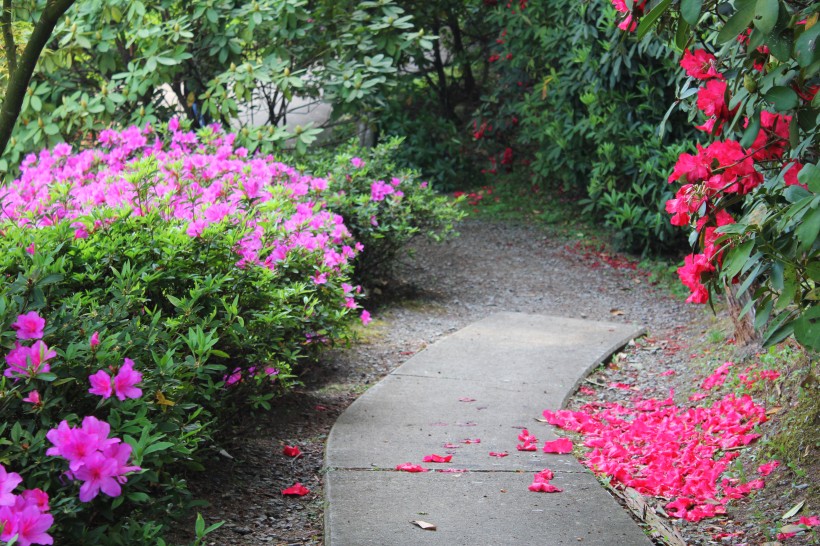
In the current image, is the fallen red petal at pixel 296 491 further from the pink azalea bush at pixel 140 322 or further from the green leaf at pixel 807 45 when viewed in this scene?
the green leaf at pixel 807 45

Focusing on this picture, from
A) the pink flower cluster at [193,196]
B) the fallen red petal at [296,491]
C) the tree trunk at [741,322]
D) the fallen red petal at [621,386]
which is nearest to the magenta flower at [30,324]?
the pink flower cluster at [193,196]

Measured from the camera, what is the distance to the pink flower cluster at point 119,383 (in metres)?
2.16

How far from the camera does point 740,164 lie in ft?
8.30

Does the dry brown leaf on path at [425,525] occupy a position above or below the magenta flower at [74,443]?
below

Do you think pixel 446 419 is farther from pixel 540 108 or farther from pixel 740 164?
pixel 540 108

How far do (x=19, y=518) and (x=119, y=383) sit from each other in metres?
0.44

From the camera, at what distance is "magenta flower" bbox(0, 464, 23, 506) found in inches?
71.0

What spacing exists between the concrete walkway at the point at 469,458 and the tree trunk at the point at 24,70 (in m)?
1.62

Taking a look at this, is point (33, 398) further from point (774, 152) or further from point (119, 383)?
point (774, 152)

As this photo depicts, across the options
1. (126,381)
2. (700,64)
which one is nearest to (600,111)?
(700,64)

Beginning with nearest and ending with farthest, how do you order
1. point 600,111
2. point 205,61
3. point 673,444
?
point 673,444
point 205,61
point 600,111

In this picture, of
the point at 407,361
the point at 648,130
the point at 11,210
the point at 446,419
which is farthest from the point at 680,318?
the point at 11,210

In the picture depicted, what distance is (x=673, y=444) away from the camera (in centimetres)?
378

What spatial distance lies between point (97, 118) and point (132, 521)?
5.06 metres
